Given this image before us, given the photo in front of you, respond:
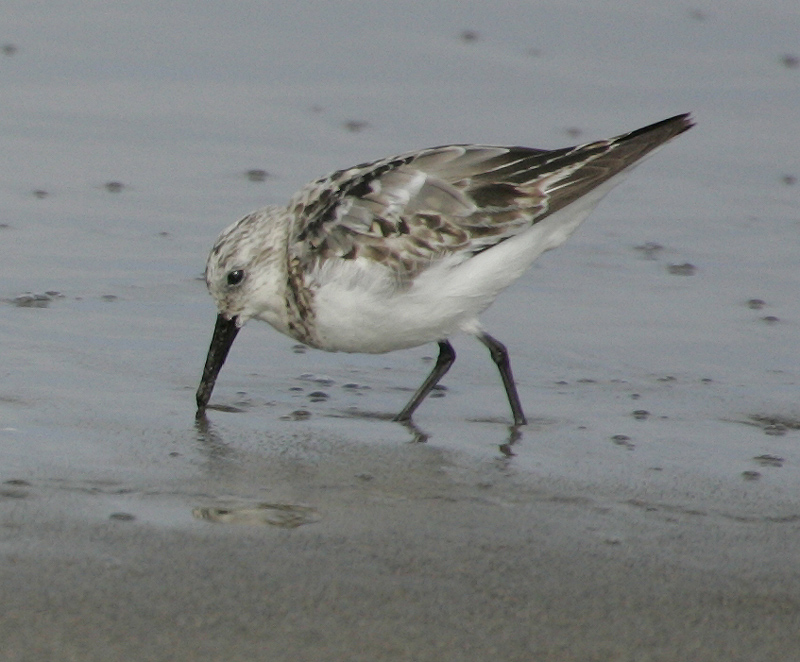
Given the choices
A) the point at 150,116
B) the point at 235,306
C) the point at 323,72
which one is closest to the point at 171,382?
the point at 235,306

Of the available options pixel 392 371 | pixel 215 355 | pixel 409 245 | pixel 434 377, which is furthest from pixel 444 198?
pixel 215 355

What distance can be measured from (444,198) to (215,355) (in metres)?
1.04

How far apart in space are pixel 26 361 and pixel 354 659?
2.78 metres

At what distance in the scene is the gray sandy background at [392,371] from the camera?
4.03m

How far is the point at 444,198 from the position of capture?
617 cm

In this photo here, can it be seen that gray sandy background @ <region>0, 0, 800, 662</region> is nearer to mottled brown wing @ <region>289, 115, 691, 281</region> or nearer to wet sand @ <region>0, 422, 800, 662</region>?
wet sand @ <region>0, 422, 800, 662</region>

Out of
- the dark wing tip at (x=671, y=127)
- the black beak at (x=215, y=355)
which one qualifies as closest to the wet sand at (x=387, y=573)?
the black beak at (x=215, y=355)

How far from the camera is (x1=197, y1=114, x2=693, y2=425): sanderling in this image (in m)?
5.95

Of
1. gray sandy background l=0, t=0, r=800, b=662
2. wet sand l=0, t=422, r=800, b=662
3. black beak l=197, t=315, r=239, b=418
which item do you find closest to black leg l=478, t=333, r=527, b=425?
gray sandy background l=0, t=0, r=800, b=662

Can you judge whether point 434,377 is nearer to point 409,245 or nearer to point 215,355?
point 409,245

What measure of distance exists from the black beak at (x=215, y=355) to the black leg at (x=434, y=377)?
26.7 inches

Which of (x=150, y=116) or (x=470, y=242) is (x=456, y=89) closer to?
(x=150, y=116)

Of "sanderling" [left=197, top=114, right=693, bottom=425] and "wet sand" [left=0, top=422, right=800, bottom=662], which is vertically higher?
"sanderling" [left=197, top=114, right=693, bottom=425]

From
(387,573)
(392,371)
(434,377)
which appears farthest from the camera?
(392,371)
